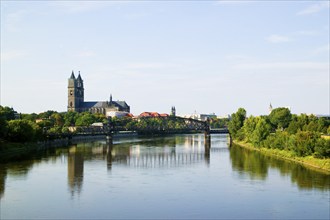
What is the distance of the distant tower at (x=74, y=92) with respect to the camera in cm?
18162

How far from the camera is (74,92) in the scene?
18200 centimetres

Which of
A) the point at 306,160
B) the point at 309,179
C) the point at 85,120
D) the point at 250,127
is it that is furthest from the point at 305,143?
the point at 85,120

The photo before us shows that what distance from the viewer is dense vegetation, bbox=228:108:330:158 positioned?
1993 inches

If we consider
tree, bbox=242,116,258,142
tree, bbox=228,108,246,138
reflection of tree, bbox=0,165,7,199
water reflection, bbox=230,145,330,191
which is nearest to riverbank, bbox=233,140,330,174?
water reflection, bbox=230,145,330,191

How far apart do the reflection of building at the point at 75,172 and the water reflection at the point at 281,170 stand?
1605 centimetres

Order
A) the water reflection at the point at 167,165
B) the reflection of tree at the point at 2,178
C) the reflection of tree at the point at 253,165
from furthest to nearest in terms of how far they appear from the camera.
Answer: the reflection of tree at the point at 253,165 → the water reflection at the point at 167,165 → the reflection of tree at the point at 2,178

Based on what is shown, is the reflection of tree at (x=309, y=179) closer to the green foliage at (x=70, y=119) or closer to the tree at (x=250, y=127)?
the tree at (x=250, y=127)

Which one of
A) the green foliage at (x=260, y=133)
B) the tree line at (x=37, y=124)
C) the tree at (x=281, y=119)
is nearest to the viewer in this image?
the tree line at (x=37, y=124)

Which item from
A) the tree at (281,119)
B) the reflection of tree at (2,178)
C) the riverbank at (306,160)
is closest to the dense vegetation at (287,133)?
the tree at (281,119)

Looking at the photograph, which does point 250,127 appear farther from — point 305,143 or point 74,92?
point 74,92

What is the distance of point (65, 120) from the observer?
13962cm

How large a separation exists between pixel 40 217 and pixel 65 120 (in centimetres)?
11360

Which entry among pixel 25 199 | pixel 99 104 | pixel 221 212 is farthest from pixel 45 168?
pixel 99 104

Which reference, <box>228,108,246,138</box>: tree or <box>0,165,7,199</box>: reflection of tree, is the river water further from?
<box>228,108,246,138</box>: tree
